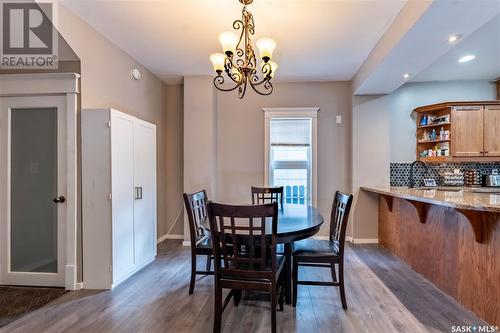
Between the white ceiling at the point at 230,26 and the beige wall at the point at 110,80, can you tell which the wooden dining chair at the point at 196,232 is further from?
the white ceiling at the point at 230,26

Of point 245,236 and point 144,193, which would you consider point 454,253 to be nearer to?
point 245,236

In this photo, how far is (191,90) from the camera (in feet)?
14.4

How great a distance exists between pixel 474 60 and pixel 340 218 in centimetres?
319

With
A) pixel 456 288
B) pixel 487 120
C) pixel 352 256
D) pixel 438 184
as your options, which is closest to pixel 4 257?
pixel 352 256

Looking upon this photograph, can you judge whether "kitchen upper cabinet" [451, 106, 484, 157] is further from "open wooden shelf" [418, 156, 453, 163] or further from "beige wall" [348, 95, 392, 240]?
"beige wall" [348, 95, 392, 240]

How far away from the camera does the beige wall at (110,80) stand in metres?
2.75

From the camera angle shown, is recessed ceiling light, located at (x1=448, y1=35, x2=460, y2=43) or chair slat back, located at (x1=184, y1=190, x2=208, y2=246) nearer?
recessed ceiling light, located at (x1=448, y1=35, x2=460, y2=43)

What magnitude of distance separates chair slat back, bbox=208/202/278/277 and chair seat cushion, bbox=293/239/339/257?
461 millimetres

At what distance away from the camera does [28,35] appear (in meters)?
2.63

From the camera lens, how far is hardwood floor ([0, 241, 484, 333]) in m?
2.14

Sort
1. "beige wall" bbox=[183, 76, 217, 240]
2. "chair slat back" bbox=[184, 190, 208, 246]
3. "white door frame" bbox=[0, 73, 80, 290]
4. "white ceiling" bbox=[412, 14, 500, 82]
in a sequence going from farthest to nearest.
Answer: "beige wall" bbox=[183, 76, 217, 240], "white ceiling" bbox=[412, 14, 500, 82], "white door frame" bbox=[0, 73, 80, 290], "chair slat back" bbox=[184, 190, 208, 246]

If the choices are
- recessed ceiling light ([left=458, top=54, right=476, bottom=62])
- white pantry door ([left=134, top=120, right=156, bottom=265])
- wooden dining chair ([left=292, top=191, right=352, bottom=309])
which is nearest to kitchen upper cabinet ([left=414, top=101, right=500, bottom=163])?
recessed ceiling light ([left=458, top=54, right=476, bottom=62])

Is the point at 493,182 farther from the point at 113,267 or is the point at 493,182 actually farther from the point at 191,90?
the point at 113,267

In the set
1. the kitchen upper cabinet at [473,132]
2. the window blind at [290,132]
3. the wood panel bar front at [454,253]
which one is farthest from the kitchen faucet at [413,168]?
the window blind at [290,132]
